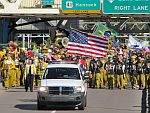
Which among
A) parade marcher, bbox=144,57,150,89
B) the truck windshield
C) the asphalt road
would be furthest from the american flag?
the truck windshield

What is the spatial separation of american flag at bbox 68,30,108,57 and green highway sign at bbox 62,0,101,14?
7331mm

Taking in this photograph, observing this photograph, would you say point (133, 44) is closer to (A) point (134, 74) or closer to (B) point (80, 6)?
(B) point (80, 6)

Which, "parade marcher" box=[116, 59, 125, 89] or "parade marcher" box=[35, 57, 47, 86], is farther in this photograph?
"parade marcher" box=[116, 59, 125, 89]

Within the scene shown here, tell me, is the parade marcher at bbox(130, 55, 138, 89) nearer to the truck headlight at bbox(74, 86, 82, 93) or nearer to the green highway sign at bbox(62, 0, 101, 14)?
the green highway sign at bbox(62, 0, 101, 14)

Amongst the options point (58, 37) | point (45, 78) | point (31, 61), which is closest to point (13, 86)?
point (31, 61)

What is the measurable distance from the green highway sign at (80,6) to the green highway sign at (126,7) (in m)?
0.68

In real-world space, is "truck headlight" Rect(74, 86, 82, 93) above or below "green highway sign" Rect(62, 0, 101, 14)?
below

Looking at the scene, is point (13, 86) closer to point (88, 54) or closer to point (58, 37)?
point (88, 54)

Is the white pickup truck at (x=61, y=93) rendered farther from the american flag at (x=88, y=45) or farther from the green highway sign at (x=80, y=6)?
the green highway sign at (x=80, y=6)

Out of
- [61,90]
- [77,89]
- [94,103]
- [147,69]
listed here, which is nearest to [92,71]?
[147,69]

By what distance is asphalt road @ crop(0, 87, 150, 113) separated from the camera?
20.8m

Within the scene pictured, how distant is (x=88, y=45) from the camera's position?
33375 millimetres

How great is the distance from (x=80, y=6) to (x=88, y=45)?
8.10 meters

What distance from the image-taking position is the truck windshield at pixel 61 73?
2173 centimetres
